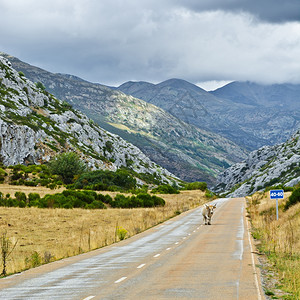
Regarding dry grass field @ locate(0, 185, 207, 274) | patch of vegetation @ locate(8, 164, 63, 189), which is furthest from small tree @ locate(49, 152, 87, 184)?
dry grass field @ locate(0, 185, 207, 274)

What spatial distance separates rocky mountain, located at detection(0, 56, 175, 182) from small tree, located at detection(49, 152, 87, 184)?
1620cm

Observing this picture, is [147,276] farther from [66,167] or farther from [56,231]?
[66,167]

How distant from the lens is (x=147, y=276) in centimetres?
1297

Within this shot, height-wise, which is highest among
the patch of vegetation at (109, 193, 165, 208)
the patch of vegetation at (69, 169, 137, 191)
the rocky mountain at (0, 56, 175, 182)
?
the rocky mountain at (0, 56, 175, 182)

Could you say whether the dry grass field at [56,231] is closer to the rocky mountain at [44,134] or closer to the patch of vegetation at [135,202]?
the patch of vegetation at [135,202]

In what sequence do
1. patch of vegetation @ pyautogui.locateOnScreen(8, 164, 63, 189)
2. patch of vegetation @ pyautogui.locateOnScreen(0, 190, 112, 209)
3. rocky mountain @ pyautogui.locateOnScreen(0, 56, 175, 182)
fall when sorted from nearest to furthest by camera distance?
1. patch of vegetation @ pyautogui.locateOnScreen(0, 190, 112, 209)
2. patch of vegetation @ pyautogui.locateOnScreen(8, 164, 63, 189)
3. rocky mountain @ pyautogui.locateOnScreen(0, 56, 175, 182)

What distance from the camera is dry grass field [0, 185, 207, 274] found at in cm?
2009

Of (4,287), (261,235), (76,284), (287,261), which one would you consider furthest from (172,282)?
(261,235)

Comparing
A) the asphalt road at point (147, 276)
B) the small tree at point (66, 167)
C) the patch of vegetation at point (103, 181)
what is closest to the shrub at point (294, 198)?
the asphalt road at point (147, 276)

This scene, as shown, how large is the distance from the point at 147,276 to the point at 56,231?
18.7 metres

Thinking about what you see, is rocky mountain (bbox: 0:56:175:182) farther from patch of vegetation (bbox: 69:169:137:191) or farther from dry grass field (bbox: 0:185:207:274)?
dry grass field (bbox: 0:185:207:274)

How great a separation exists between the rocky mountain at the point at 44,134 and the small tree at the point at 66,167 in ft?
53.2

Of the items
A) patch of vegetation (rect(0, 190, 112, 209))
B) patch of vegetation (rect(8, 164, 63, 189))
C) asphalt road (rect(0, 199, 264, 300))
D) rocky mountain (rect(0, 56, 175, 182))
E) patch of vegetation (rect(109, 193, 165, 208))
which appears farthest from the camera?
rocky mountain (rect(0, 56, 175, 182))

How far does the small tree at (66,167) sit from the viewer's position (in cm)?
8669
